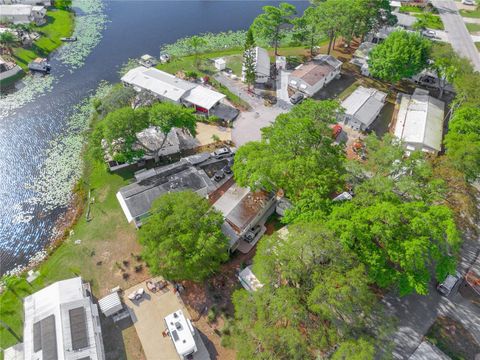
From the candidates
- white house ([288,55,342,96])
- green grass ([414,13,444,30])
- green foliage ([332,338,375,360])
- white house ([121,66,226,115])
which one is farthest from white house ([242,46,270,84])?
green foliage ([332,338,375,360])

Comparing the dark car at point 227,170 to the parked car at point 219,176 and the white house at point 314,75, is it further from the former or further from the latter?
the white house at point 314,75

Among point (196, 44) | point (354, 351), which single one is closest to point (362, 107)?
point (196, 44)

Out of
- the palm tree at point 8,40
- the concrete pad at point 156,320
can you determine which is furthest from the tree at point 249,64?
the palm tree at point 8,40

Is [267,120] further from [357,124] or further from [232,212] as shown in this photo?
[232,212]

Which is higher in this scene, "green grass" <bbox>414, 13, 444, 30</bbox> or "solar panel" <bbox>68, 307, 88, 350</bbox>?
"green grass" <bbox>414, 13, 444, 30</bbox>

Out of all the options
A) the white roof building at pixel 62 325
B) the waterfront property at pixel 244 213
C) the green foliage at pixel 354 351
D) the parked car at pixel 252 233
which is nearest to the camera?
the green foliage at pixel 354 351

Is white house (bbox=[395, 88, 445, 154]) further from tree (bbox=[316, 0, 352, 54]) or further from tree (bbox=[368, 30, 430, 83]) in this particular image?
tree (bbox=[316, 0, 352, 54])

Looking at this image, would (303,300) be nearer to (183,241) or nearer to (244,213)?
(183,241)
